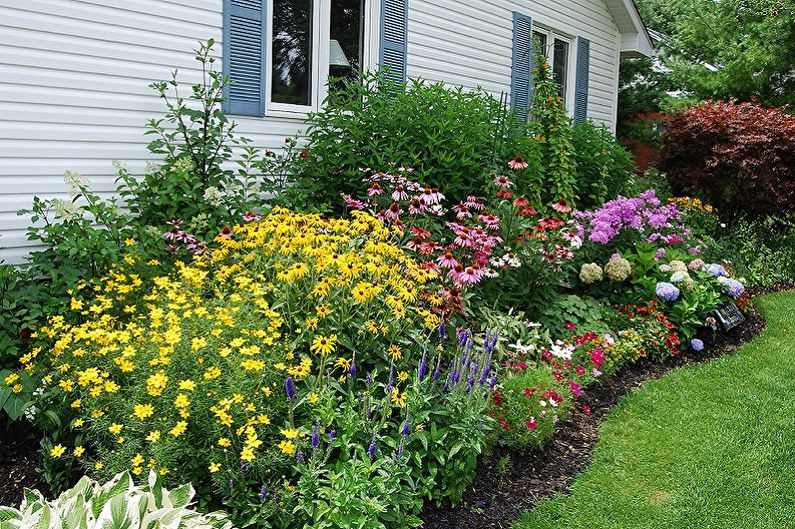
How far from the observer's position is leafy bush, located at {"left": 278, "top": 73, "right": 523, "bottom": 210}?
19.5 ft

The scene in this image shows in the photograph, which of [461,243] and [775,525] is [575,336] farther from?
[775,525]

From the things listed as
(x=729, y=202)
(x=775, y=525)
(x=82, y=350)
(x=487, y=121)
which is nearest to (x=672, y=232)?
(x=487, y=121)

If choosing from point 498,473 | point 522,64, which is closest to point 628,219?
point 498,473

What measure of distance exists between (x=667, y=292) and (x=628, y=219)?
3.35 ft

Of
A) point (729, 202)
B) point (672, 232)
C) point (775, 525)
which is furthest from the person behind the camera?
point (729, 202)

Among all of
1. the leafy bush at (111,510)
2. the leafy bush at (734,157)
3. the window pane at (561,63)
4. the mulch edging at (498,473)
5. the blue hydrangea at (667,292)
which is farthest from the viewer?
the window pane at (561,63)

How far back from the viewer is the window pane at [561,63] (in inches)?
441

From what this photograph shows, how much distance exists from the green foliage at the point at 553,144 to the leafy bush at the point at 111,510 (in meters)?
5.76

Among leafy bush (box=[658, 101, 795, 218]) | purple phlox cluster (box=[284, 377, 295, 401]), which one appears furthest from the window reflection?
leafy bush (box=[658, 101, 795, 218])

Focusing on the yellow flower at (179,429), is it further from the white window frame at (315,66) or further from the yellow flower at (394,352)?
the white window frame at (315,66)

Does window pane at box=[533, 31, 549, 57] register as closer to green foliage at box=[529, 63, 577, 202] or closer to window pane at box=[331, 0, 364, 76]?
green foliage at box=[529, 63, 577, 202]

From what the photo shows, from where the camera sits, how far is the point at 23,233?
4.63 meters

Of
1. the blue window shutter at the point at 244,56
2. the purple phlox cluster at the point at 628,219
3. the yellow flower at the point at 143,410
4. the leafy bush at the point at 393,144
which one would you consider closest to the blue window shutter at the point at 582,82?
the purple phlox cluster at the point at 628,219

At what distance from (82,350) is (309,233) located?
1276 millimetres
